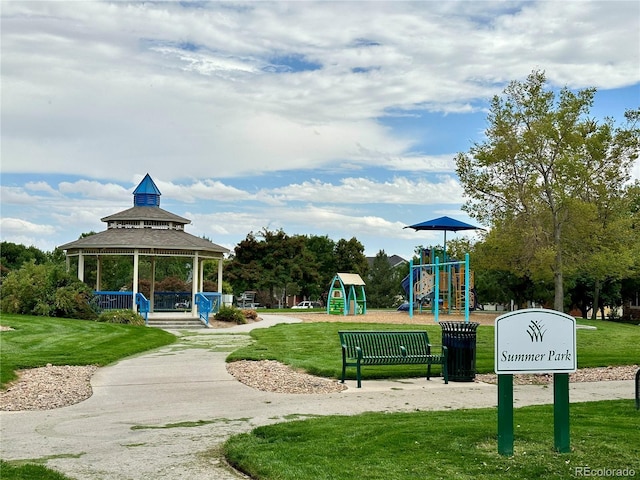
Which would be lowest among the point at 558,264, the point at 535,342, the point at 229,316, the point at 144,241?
the point at 229,316

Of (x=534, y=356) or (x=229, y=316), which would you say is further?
(x=229, y=316)

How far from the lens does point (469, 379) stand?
13688 millimetres

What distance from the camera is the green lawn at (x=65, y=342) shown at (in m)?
15.4

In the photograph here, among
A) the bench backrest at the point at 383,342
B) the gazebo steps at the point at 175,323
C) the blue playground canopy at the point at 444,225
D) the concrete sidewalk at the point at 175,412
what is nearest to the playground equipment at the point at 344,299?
the blue playground canopy at the point at 444,225

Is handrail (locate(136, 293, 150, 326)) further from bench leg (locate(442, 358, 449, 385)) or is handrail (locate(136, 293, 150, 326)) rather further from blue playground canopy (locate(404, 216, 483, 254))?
bench leg (locate(442, 358, 449, 385))

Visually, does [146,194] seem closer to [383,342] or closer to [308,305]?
[383,342]

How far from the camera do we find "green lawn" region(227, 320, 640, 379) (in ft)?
48.2

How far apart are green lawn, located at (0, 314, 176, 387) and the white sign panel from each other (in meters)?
9.14

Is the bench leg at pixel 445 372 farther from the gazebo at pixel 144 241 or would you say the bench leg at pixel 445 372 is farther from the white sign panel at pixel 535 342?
the gazebo at pixel 144 241

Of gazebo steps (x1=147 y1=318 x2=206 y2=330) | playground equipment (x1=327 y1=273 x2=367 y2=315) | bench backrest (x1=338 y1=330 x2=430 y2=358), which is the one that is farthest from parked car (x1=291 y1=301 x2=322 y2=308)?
bench backrest (x1=338 y1=330 x2=430 y2=358)

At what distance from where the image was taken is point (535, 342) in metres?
7.22

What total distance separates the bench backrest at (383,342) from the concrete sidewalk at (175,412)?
0.66m

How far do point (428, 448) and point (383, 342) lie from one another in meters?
6.87

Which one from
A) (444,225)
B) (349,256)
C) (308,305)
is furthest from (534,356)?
(308,305)
